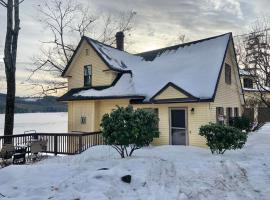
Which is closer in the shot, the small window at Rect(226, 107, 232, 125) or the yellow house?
the yellow house

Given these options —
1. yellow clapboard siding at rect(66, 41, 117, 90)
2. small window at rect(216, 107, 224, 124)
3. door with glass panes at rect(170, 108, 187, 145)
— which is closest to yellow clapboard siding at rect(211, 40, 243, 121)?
small window at rect(216, 107, 224, 124)

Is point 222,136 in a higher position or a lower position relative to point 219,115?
lower

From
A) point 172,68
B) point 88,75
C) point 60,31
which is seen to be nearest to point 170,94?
point 172,68

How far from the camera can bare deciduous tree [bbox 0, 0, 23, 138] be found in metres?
16.0

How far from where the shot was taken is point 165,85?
51.9 ft

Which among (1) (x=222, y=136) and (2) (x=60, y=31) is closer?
(1) (x=222, y=136)

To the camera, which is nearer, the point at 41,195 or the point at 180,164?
the point at 41,195

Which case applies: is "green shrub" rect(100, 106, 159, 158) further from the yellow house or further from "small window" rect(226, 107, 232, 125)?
"small window" rect(226, 107, 232, 125)

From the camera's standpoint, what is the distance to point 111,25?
3569cm

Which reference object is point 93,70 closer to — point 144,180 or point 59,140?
point 59,140

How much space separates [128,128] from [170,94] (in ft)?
18.4

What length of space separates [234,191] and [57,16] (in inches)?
1184

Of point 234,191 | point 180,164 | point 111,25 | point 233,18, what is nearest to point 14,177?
point 180,164

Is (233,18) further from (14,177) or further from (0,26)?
(14,177)
